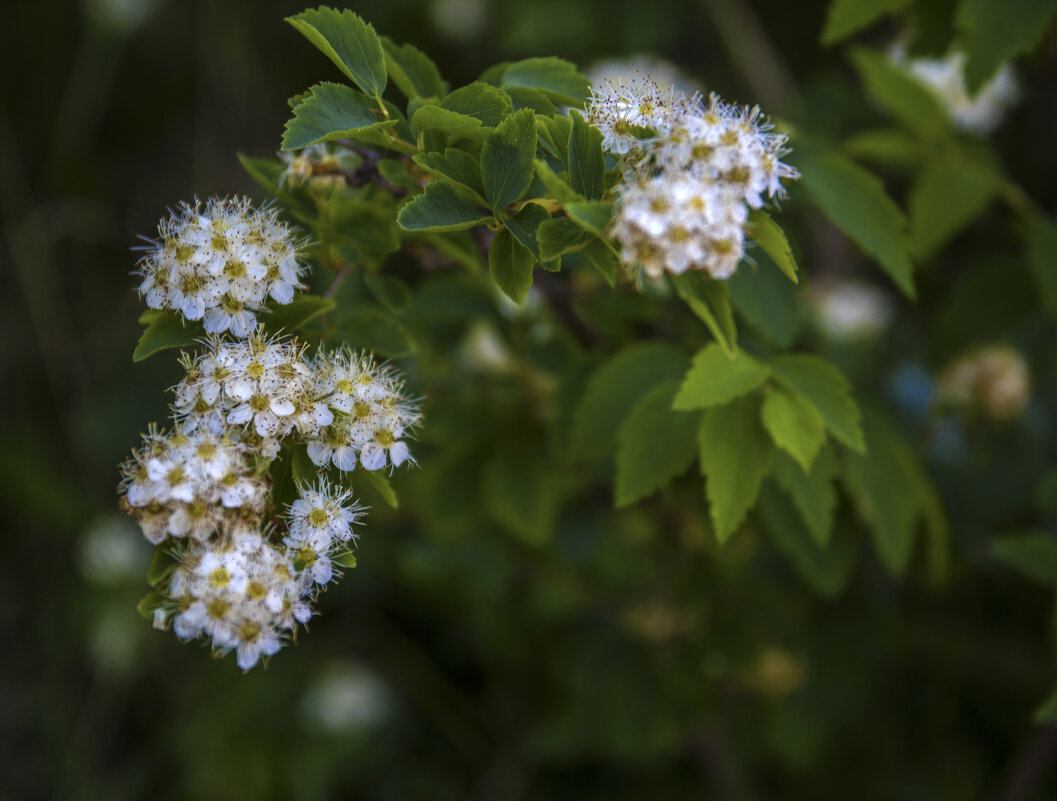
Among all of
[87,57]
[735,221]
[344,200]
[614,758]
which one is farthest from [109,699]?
[735,221]

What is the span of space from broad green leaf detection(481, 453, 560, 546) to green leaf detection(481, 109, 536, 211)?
78cm

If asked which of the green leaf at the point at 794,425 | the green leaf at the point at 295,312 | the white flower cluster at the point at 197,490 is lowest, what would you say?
the green leaf at the point at 794,425

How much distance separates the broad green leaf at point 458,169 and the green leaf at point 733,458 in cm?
39

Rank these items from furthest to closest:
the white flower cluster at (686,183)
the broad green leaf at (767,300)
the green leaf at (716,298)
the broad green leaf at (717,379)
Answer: the broad green leaf at (767,300) < the broad green leaf at (717,379) < the green leaf at (716,298) < the white flower cluster at (686,183)

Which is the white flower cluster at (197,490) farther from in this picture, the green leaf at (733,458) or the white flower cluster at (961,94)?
the white flower cluster at (961,94)

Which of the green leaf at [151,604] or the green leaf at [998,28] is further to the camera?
the green leaf at [998,28]

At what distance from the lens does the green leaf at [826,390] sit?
108 centimetres

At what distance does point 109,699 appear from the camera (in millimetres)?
2980

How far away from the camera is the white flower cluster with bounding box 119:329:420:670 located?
872 millimetres

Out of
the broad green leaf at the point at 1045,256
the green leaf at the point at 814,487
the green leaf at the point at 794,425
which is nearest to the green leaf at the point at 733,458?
the green leaf at the point at 794,425

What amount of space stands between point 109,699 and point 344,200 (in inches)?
97.0

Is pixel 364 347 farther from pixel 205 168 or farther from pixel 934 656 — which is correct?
pixel 205 168

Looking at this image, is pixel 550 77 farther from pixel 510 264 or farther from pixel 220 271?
pixel 220 271

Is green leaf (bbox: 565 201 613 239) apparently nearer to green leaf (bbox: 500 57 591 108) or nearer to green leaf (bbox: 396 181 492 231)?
green leaf (bbox: 396 181 492 231)
